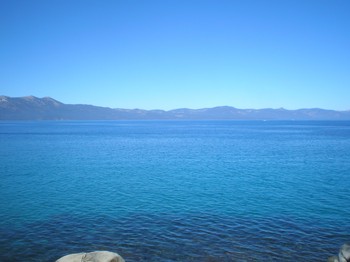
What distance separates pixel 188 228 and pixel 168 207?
620 cm

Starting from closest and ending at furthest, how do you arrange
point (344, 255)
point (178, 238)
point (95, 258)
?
point (95, 258), point (344, 255), point (178, 238)

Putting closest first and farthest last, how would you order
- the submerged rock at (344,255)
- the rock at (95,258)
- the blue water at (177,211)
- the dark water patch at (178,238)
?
the rock at (95,258), the submerged rock at (344,255), the dark water patch at (178,238), the blue water at (177,211)

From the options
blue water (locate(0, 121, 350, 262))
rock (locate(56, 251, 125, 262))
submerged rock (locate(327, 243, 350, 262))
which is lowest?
blue water (locate(0, 121, 350, 262))

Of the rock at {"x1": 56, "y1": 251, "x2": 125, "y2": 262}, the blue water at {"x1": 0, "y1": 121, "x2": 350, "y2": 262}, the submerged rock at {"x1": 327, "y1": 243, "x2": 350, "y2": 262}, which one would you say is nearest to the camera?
the rock at {"x1": 56, "y1": 251, "x2": 125, "y2": 262}

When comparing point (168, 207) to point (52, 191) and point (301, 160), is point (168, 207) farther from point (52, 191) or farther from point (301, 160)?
point (301, 160)

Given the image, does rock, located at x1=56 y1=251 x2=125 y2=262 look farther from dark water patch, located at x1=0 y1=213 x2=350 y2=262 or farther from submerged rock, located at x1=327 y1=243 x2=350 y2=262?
submerged rock, located at x1=327 y1=243 x2=350 y2=262

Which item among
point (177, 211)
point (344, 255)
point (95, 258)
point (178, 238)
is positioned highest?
point (95, 258)

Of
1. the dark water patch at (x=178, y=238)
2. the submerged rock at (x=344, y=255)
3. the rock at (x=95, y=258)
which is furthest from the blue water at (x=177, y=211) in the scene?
the rock at (x=95, y=258)

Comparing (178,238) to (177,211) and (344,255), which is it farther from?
(344,255)

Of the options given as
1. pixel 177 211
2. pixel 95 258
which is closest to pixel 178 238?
pixel 177 211

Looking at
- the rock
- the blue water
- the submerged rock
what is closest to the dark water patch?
the blue water

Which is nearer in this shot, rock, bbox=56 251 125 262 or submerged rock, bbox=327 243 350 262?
rock, bbox=56 251 125 262

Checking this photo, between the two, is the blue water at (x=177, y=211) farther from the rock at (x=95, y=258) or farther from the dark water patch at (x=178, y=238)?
the rock at (x=95, y=258)

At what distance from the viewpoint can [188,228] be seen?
2402cm
